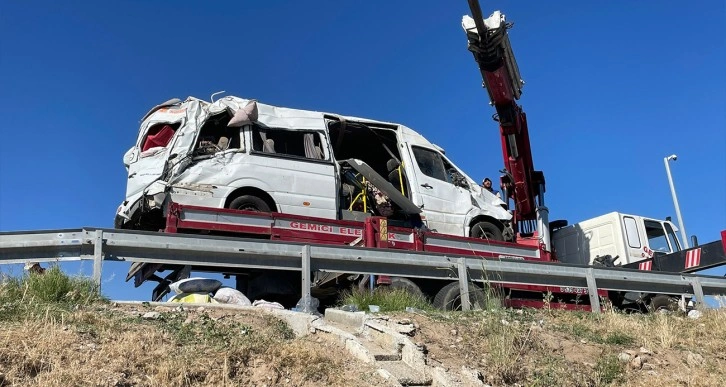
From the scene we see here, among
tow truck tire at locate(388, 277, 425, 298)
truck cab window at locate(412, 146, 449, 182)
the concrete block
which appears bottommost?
the concrete block

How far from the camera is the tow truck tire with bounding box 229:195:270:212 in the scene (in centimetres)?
975

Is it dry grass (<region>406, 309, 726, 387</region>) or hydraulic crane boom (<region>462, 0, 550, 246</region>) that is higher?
hydraulic crane boom (<region>462, 0, 550, 246</region>)

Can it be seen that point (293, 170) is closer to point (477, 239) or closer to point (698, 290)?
point (477, 239)

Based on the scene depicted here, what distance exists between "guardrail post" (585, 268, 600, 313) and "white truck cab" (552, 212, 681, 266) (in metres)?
4.55

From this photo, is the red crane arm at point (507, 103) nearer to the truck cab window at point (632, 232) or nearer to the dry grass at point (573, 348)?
the truck cab window at point (632, 232)

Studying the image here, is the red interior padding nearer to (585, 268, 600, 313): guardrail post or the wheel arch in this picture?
the wheel arch

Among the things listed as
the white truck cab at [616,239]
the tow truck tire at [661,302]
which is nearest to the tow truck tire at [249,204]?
the tow truck tire at [661,302]

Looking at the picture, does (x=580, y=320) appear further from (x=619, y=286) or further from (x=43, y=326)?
(x=43, y=326)

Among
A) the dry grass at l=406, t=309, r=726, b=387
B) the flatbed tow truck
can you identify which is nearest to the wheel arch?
the flatbed tow truck

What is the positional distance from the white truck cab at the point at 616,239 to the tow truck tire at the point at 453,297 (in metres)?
5.76

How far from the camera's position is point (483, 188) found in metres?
12.7

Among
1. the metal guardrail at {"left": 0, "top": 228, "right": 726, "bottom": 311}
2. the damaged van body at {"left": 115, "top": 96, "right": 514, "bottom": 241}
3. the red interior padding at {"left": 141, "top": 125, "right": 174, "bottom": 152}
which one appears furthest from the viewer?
the red interior padding at {"left": 141, "top": 125, "right": 174, "bottom": 152}

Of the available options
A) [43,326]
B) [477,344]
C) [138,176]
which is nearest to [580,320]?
[477,344]

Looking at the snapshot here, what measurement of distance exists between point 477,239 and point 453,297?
2172 millimetres
